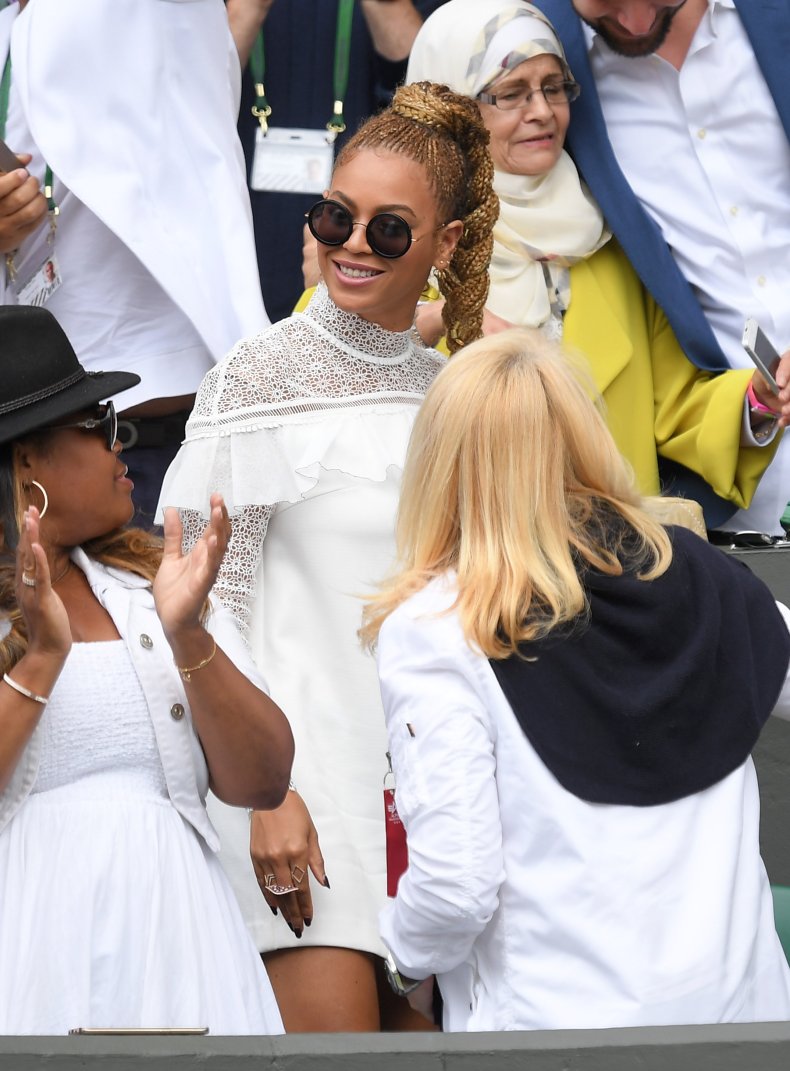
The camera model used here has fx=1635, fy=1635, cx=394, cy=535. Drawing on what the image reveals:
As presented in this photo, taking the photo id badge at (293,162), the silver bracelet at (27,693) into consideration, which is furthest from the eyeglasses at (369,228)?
the photo id badge at (293,162)

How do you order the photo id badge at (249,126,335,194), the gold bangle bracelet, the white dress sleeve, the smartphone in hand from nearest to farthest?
the gold bangle bracelet, the white dress sleeve, the smartphone in hand, the photo id badge at (249,126,335,194)

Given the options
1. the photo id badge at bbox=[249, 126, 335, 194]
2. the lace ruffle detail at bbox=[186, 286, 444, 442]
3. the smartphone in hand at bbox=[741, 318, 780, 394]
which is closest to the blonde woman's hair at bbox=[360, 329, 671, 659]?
the lace ruffle detail at bbox=[186, 286, 444, 442]

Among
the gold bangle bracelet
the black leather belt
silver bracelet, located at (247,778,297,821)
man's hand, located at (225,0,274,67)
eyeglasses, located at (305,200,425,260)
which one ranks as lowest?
the black leather belt

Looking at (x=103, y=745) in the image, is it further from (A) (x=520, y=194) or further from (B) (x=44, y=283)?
(A) (x=520, y=194)

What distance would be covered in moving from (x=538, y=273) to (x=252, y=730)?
1.89 m

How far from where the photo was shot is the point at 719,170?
13.4 feet

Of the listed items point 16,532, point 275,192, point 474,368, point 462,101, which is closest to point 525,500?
point 474,368

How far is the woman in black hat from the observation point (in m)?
2.26

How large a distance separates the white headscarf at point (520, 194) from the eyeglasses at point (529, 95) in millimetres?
30

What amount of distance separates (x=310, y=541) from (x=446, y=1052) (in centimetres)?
125

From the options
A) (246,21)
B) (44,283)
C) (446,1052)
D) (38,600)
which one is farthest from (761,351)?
(446,1052)

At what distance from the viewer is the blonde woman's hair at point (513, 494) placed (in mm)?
2207

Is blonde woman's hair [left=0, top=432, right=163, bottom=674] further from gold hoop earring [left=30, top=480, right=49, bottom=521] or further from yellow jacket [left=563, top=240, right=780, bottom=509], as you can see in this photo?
yellow jacket [left=563, top=240, right=780, bottom=509]

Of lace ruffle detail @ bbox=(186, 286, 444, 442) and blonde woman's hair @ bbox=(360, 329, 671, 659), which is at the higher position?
blonde woman's hair @ bbox=(360, 329, 671, 659)
